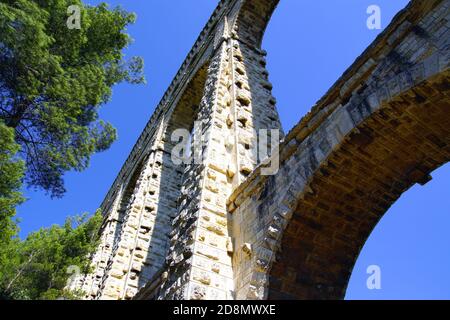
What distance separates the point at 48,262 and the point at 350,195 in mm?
7072

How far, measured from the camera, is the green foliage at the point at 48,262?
8461mm

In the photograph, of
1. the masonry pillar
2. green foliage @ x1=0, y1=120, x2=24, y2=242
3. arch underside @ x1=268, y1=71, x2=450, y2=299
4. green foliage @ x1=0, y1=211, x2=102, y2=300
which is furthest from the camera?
green foliage @ x1=0, y1=211, x2=102, y2=300

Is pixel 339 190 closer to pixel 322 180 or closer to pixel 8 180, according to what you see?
pixel 322 180

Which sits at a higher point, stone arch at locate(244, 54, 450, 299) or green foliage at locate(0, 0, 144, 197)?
green foliage at locate(0, 0, 144, 197)

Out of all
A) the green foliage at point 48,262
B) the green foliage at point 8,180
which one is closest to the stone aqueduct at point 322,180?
the green foliage at point 8,180

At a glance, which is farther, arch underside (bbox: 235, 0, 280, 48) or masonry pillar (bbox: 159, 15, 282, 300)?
arch underside (bbox: 235, 0, 280, 48)

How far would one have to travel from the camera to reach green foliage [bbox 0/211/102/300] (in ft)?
27.8

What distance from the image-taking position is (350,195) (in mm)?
4480

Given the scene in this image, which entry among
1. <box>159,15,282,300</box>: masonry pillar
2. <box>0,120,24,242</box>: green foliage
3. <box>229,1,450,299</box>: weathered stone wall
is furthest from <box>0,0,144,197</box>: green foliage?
<box>229,1,450,299</box>: weathered stone wall

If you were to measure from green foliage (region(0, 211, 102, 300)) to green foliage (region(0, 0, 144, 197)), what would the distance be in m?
1.33

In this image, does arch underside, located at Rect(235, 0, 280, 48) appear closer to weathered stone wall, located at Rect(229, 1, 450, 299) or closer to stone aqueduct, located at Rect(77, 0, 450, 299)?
stone aqueduct, located at Rect(77, 0, 450, 299)

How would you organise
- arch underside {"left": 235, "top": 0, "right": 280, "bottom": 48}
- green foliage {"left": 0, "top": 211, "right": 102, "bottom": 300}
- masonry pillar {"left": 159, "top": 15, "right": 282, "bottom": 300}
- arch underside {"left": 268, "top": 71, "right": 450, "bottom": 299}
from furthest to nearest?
arch underside {"left": 235, "top": 0, "right": 280, "bottom": 48}
green foliage {"left": 0, "top": 211, "right": 102, "bottom": 300}
masonry pillar {"left": 159, "top": 15, "right": 282, "bottom": 300}
arch underside {"left": 268, "top": 71, "right": 450, "bottom": 299}
